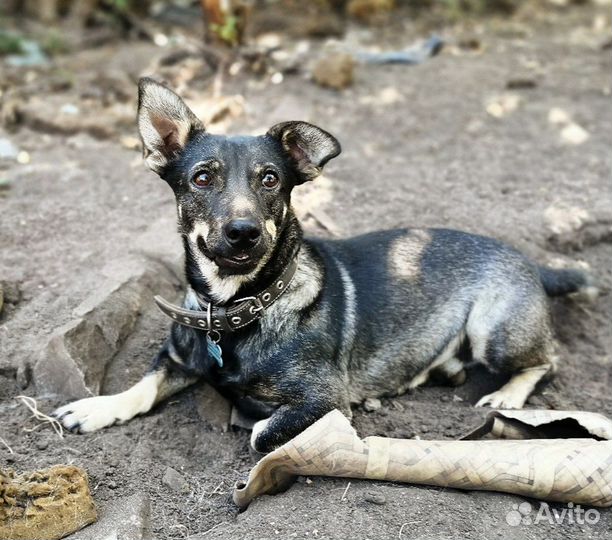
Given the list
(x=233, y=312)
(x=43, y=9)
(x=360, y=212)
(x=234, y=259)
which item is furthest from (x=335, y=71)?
(x=43, y=9)

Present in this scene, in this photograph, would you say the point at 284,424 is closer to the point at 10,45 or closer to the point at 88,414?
the point at 88,414

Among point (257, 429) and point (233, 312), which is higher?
point (233, 312)

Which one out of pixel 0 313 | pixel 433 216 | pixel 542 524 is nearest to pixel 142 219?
pixel 0 313

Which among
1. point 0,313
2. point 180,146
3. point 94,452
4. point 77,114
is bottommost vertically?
point 94,452

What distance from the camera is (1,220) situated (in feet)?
20.5

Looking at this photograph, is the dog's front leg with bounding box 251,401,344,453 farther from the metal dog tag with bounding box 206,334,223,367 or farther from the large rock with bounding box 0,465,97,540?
the large rock with bounding box 0,465,97,540

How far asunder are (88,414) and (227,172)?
1.65 m

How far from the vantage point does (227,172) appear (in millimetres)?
4203

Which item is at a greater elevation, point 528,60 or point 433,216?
point 528,60

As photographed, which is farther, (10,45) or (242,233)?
(10,45)

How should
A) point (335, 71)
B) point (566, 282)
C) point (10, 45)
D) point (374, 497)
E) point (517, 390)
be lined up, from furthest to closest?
point (10, 45) < point (335, 71) < point (566, 282) < point (517, 390) < point (374, 497)

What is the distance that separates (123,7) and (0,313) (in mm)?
7299

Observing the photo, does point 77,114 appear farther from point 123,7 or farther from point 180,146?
point 180,146

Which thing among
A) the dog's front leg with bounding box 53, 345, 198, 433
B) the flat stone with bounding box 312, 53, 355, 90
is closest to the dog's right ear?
the dog's front leg with bounding box 53, 345, 198, 433
